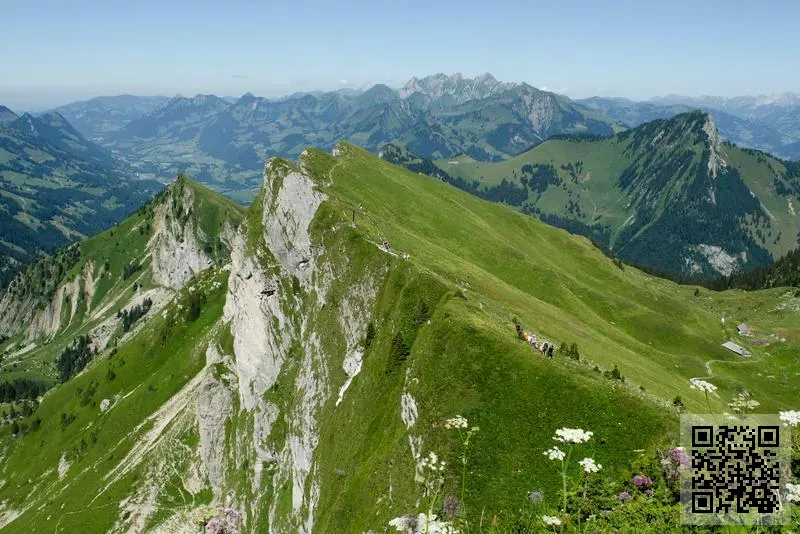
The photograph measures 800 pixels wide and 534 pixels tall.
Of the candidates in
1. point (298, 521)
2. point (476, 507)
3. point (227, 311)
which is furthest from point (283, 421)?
point (476, 507)

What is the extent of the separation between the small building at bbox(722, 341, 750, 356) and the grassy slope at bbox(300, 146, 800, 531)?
2.59 m

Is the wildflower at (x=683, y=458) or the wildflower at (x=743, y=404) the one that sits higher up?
the wildflower at (x=743, y=404)

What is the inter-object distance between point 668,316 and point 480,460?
446 ft

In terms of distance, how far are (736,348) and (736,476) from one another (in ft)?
491

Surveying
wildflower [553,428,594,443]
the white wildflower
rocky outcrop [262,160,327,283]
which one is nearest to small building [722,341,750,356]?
rocky outcrop [262,160,327,283]

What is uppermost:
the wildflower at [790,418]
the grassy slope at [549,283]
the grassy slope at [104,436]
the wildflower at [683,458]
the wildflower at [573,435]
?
the wildflower at [790,418]

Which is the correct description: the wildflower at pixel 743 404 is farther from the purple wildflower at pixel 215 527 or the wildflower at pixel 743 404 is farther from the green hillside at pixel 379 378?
the purple wildflower at pixel 215 527

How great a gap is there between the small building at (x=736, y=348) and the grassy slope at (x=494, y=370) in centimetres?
259

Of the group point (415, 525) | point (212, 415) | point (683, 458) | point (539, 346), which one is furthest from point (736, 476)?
point (212, 415)

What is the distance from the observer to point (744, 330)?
153375mm

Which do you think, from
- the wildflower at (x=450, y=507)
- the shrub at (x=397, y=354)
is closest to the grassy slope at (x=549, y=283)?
the shrub at (x=397, y=354)

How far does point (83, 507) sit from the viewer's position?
138 metres

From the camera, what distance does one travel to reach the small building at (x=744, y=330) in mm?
152175

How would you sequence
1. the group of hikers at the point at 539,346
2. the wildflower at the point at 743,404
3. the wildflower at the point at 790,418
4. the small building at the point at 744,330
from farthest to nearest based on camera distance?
the small building at the point at 744,330
the group of hikers at the point at 539,346
the wildflower at the point at 743,404
the wildflower at the point at 790,418
